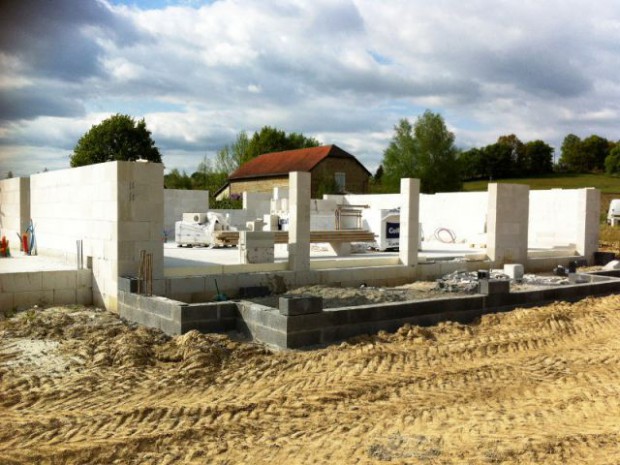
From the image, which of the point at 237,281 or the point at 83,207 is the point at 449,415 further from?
the point at 83,207

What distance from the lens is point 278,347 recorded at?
26.4 ft

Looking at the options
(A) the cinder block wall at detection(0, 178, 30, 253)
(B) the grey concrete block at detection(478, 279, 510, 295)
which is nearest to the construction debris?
(B) the grey concrete block at detection(478, 279, 510, 295)

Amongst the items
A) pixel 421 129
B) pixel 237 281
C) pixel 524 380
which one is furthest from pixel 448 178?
pixel 524 380

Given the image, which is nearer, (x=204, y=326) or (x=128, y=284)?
(x=204, y=326)

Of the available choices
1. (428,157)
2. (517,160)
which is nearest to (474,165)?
(517,160)

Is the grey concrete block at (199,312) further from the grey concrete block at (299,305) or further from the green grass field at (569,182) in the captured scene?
the green grass field at (569,182)

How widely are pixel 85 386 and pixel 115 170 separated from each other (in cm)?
457

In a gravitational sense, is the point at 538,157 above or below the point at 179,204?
above

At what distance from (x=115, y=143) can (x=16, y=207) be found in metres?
32.4

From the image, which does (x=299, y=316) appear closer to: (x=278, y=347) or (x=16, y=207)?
(x=278, y=347)

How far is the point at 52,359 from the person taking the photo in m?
7.21

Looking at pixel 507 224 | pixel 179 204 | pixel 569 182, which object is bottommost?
pixel 507 224

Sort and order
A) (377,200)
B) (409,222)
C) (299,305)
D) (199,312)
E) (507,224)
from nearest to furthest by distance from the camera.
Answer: (299,305) → (199,312) → (409,222) → (507,224) → (377,200)

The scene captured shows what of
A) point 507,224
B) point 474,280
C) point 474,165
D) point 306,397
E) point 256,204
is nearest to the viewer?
point 306,397
